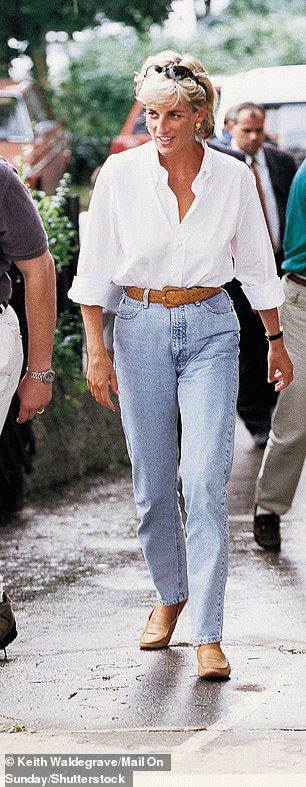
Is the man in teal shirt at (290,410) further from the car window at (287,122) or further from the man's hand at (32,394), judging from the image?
the car window at (287,122)

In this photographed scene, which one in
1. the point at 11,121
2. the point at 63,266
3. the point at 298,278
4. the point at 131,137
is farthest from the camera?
the point at 11,121

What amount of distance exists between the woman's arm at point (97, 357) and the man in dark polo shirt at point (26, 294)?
22 cm

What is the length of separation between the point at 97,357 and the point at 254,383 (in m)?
4.20

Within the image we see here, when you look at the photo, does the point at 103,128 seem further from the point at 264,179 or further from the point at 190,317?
the point at 190,317

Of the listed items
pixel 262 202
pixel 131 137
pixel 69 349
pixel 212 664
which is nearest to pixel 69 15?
pixel 131 137

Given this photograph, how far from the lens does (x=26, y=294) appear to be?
4.64 m

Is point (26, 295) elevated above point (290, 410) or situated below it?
above

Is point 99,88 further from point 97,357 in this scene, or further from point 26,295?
point 26,295

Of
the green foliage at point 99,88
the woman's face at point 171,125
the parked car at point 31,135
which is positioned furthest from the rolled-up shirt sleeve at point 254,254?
the green foliage at point 99,88

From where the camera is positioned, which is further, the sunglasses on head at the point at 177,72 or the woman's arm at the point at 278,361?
the woman's arm at the point at 278,361

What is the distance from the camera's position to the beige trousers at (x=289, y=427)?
6.24 metres

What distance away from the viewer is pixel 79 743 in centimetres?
414

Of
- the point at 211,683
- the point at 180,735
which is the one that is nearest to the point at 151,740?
the point at 180,735

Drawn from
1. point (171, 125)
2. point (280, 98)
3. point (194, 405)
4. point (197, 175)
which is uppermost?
point (171, 125)
